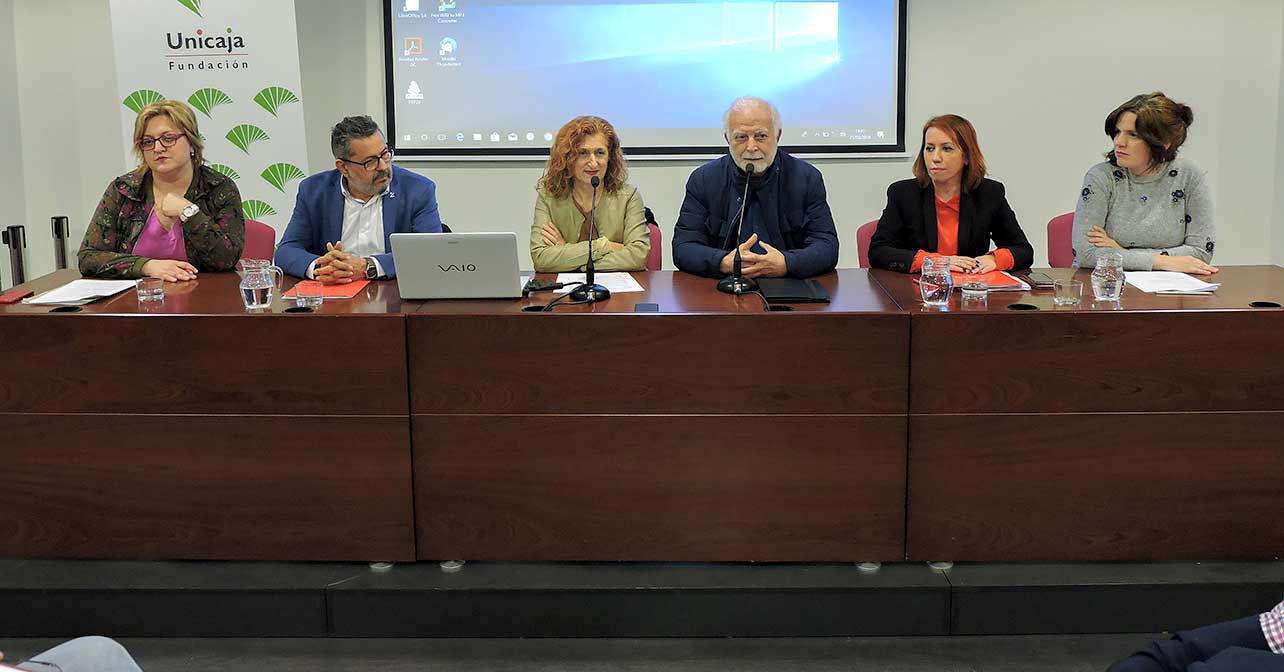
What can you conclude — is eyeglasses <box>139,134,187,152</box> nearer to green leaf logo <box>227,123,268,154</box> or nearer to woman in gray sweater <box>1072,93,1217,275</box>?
green leaf logo <box>227,123,268,154</box>

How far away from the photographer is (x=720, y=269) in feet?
10.8

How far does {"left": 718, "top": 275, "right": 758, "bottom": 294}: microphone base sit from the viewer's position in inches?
118

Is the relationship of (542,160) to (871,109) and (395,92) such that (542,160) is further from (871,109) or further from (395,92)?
(871,109)

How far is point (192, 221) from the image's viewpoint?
3.41m

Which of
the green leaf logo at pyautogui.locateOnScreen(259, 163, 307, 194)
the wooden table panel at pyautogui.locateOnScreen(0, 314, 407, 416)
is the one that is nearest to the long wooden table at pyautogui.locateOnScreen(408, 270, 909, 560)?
the wooden table panel at pyautogui.locateOnScreen(0, 314, 407, 416)

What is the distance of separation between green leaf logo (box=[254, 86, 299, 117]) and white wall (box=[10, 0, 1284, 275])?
1.47 feet

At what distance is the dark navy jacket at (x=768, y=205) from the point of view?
355cm

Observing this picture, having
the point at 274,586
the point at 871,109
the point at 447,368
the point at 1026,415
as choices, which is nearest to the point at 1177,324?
the point at 1026,415

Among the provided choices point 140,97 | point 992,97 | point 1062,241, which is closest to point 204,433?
point 1062,241

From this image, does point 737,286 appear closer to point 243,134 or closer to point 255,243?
point 255,243

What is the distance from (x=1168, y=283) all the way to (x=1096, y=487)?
623mm

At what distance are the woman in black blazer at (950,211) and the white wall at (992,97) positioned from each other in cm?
210

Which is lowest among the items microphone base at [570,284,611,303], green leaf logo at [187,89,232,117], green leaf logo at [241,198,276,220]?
microphone base at [570,284,611,303]

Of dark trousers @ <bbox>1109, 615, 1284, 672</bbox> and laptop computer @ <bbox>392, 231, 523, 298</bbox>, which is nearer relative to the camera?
dark trousers @ <bbox>1109, 615, 1284, 672</bbox>
